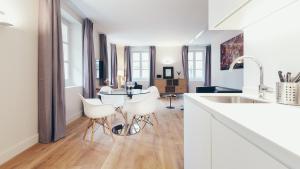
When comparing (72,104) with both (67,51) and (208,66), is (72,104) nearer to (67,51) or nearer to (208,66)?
(67,51)

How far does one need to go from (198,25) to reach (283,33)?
15.9ft

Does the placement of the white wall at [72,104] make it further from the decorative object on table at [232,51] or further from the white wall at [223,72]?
the white wall at [223,72]

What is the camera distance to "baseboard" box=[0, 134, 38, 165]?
92.9 inches

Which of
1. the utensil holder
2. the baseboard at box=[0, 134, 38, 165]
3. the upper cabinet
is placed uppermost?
the upper cabinet

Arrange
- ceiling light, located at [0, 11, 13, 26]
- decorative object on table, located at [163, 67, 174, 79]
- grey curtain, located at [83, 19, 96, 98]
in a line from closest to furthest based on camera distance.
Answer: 1. ceiling light, located at [0, 11, 13, 26]
2. grey curtain, located at [83, 19, 96, 98]
3. decorative object on table, located at [163, 67, 174, 79]

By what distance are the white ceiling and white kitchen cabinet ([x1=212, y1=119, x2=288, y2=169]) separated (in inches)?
145

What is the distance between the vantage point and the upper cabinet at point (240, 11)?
4.54 feet

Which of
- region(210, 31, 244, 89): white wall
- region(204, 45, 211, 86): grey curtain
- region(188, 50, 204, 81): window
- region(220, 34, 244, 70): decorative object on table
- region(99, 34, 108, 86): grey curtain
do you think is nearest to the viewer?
region(220, 34, 244, 70): decorative object on table

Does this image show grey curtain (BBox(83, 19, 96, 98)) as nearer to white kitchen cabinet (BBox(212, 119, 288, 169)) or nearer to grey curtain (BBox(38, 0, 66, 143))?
grey curtain (BBox(38, 0, 66, 143))

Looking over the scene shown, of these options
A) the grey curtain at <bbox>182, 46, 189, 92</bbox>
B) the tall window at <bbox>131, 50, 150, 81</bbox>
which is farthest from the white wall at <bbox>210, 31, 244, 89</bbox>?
the tall window at <bbox>131, 50, 150, 81</bbox>

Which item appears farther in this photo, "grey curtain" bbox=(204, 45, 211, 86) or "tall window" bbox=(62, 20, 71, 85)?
"grey curtain" bbox=(204, 45, 211, 86)

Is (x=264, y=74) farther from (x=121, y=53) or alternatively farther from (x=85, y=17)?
(x=121, y=53)

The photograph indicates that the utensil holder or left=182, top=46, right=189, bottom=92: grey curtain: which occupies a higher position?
left=182, top=46, right=189, bottom=92: grey curtain

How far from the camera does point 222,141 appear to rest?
0.92 meters
